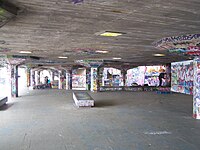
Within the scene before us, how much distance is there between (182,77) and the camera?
2791cm

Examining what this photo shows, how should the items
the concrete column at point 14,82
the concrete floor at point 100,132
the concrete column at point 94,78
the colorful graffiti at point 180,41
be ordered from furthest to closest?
the concrete column at point 94,78 < the concrete column at point 14,82 < the colorful graffiti at point 180,41 < the concrete floor at point 100,132

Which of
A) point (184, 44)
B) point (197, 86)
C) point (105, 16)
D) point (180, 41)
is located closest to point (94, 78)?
point (197, 86)

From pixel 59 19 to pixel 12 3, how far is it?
1.86m

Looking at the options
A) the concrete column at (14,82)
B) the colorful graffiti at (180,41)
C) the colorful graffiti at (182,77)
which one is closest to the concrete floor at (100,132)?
the colorful graffiti at (180,41)

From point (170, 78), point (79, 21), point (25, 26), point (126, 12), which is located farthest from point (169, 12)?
point (170, 78)

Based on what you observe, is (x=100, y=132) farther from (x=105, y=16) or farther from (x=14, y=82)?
(x=14, y=82)

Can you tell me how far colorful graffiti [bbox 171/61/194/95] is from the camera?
26116 millimetres

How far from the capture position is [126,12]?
19.8 ft

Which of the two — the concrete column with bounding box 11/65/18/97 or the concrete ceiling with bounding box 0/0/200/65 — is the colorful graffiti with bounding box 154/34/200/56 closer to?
the concrete ceiling with bounding box 0/0/200/65

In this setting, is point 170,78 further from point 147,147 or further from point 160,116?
point 147,147

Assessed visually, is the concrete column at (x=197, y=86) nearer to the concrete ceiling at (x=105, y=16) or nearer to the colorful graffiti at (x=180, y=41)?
the colorful graffiti at (x=180, y=41)

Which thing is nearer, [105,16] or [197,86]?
[105,16]

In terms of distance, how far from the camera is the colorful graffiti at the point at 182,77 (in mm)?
26116

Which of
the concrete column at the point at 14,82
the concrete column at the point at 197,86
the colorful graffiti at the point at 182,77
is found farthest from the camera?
the colorful graffiti at the point at 182,77
